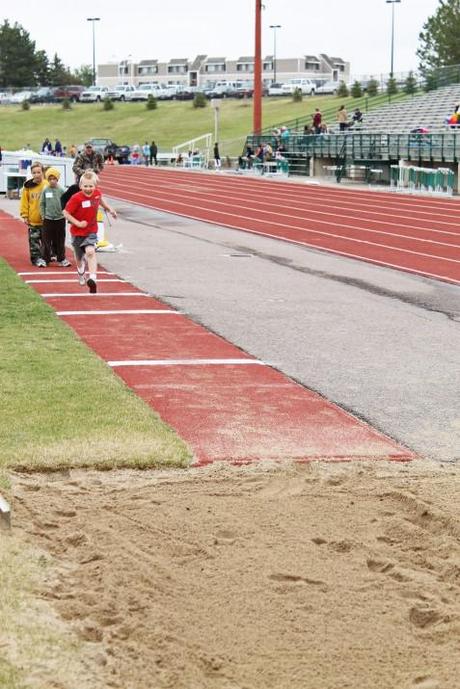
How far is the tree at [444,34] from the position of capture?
3800 inches

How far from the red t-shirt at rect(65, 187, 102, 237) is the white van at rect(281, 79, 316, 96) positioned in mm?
98830

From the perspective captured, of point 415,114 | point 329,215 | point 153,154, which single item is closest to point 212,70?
point 153,154

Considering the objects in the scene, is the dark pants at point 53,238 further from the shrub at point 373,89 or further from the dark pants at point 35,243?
the shrub at point 373,89

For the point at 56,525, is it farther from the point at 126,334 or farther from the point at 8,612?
the point at 126,334

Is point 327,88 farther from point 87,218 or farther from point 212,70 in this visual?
point 87,218

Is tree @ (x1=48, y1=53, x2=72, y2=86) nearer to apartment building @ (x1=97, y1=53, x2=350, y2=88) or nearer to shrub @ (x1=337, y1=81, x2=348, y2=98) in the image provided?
apartment building @ (x1=97, y1=53, x2=350, y2=88)

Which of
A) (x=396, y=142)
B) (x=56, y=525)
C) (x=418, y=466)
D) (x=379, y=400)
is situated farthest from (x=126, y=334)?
(x=396, y=142)

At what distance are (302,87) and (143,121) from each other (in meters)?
20.6

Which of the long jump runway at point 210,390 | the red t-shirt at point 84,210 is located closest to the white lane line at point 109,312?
the long jump runway at point 210,390

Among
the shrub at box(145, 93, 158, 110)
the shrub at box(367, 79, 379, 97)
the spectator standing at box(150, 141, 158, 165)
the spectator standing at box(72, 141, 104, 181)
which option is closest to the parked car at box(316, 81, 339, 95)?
the shrub at box(145, 93, 158, 110)

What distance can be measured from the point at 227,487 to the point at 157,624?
216cm

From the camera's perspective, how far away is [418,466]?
25.9 feet

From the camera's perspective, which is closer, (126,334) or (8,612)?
(8,612)

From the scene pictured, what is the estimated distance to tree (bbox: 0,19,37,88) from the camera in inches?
6019
